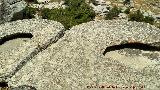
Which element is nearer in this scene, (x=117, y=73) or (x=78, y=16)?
(x=117, y=73)

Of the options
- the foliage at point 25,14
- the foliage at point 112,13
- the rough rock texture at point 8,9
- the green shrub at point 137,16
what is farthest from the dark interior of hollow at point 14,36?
the green shrub at point 137,16

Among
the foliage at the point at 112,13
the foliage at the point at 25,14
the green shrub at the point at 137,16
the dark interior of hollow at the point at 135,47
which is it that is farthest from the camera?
the foliage at the point at 112,13

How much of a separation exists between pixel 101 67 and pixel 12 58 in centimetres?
534

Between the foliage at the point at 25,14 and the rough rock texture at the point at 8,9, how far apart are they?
11.3 inches

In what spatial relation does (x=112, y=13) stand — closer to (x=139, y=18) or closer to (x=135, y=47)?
(x=139, y=18)

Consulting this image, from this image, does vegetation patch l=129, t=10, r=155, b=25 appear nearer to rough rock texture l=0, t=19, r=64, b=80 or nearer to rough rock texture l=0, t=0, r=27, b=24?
rough rock texture l=0, t=19, r=64, b=80

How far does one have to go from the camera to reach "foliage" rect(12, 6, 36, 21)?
1120 inches

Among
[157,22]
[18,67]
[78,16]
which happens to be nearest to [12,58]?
[18,67]

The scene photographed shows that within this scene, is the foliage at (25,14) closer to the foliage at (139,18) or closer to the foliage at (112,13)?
the foliage at (112,13)

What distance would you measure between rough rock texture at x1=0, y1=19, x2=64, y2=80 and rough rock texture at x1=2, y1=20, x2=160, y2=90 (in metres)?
0.36

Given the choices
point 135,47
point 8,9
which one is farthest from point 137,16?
point 8,9

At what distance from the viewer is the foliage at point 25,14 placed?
93.4ft

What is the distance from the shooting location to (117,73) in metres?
20.7

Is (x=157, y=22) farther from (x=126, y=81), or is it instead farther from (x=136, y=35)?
(x=126, y=81)
